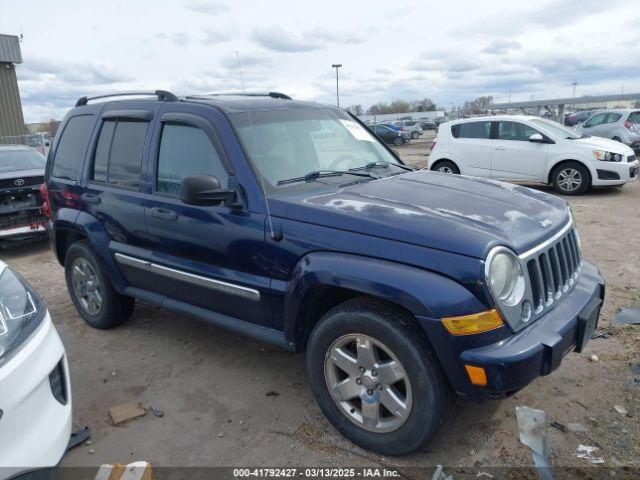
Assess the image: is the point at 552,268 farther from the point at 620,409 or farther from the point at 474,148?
the point at 474,148

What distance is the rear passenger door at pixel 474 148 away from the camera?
11.1 metres

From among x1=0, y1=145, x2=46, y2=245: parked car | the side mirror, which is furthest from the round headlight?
x1=0, y1=145, x2=46, y2=245: parked car

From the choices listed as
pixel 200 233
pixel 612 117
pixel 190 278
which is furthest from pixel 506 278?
pixel 612 117

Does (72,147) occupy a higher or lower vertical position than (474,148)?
higher

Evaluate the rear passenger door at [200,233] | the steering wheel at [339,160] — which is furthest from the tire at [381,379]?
the steering wheel at [339,160]

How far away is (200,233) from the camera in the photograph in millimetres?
3480

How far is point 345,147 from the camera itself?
4008 mm

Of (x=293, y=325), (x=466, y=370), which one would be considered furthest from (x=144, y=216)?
(x=466, y=370)

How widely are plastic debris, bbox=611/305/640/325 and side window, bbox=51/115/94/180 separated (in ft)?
15.6

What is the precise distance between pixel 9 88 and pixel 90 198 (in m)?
29.1

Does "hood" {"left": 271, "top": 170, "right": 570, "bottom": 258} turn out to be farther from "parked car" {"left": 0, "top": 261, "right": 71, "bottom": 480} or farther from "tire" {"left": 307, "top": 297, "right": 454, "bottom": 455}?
"parked car" {"left": 0, "top": 261, "right": 71, "bottom": 480}

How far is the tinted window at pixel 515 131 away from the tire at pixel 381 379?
30.2ft

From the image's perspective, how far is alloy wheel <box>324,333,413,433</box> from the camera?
272 centimetres

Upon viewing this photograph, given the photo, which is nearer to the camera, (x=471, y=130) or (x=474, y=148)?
(x=474, y=148)
